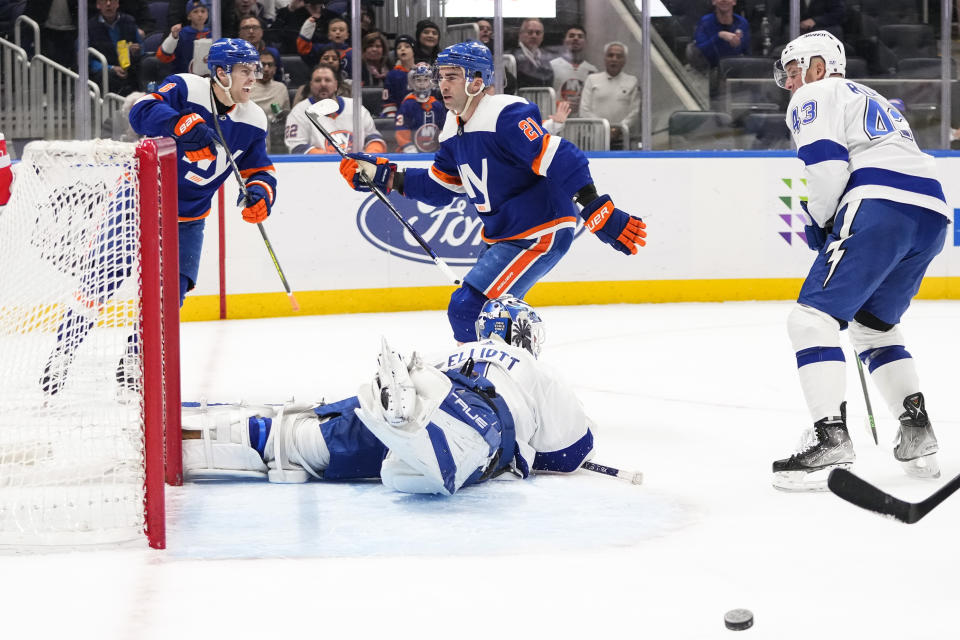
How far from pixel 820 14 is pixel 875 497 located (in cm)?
618

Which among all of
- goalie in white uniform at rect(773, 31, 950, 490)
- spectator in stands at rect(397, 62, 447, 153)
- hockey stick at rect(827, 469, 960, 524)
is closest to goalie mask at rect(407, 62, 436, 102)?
spectator in stands at rect(397, 62, 447, 153)

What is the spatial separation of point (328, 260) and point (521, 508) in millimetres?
4448

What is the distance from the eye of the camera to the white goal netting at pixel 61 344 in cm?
281

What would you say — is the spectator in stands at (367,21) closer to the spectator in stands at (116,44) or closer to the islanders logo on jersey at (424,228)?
the islanders logo on jersey at (424,228)

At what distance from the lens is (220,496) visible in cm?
307

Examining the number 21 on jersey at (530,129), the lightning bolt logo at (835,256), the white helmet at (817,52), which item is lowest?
the lightning bolt logo at (835,256)

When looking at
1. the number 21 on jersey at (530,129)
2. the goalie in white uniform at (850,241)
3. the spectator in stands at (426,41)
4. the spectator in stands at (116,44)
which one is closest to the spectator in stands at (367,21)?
the spectator in stands at (426,41)

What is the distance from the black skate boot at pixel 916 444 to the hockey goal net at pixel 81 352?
190cm

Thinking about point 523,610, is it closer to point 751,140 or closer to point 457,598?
point 457,598

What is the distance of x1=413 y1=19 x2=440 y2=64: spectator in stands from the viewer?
7.45 meters

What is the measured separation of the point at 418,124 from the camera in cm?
748

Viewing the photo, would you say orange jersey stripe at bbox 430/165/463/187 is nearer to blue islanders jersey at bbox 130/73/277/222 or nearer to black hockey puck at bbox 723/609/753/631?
blue islanders jersey at bbox 130/73/277/222

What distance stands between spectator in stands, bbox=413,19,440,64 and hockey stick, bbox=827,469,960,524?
5.51m

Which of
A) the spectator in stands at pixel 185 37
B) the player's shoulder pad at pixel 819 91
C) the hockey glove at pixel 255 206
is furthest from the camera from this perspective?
the spectator in stands at pixel 185 37
